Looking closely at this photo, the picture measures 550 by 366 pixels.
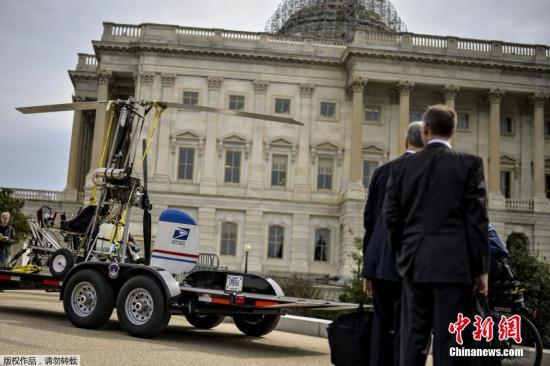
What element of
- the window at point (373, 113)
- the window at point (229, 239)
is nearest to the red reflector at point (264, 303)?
the window at point (229, 239)

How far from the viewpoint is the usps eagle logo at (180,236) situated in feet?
37.9

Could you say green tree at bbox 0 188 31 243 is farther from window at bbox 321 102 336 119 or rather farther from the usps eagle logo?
the usps eagle logo

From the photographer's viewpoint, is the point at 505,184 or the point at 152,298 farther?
the point at 505,184

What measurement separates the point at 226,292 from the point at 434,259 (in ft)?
20.2

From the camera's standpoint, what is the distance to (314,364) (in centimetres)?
888

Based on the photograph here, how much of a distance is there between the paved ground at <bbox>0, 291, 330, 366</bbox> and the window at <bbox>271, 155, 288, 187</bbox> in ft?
106

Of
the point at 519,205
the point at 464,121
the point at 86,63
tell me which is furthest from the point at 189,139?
the point at 519,205

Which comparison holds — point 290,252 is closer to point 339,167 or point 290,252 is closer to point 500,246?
point 339,167

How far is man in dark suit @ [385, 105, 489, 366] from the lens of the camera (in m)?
4.79

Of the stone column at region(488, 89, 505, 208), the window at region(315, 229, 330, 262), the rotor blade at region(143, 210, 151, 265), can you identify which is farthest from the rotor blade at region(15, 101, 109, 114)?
the stone column at region(488, 89, 505, 208)

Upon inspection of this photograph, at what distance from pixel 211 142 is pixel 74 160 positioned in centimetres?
1045

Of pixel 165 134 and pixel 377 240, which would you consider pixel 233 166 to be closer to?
pixel 165 134

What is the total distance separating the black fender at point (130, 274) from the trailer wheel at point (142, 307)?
0.10 meters

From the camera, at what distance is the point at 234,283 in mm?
10969
